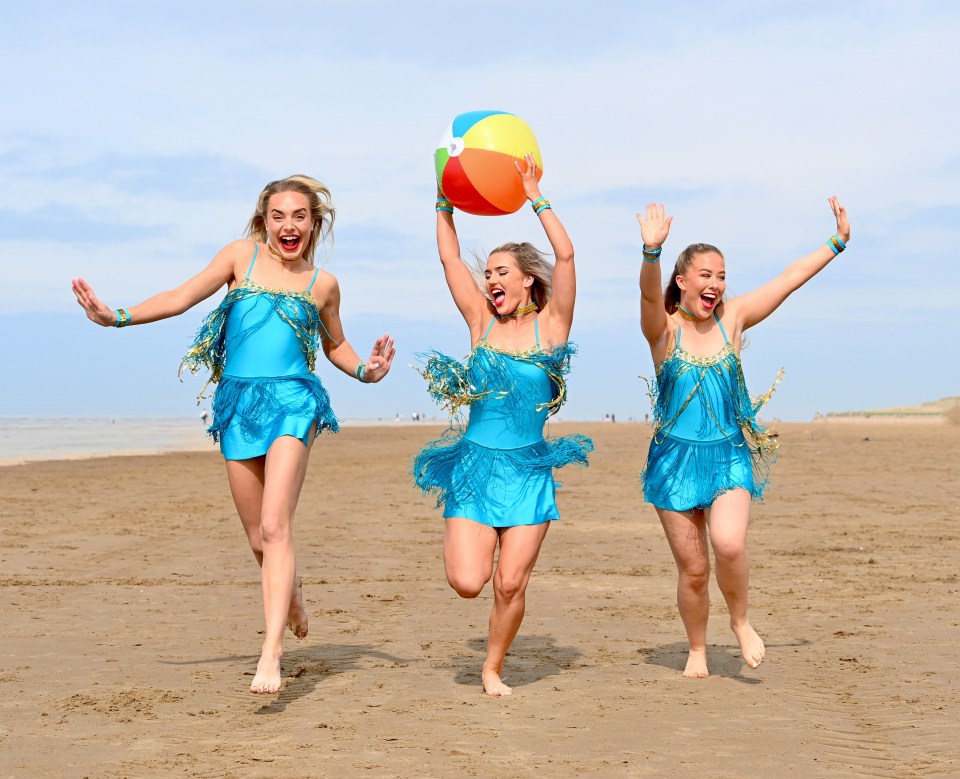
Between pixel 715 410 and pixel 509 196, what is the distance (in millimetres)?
1611

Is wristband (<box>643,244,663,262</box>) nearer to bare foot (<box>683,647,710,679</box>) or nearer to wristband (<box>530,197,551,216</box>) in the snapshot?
wristband (<box>530,197,551,216</box>)

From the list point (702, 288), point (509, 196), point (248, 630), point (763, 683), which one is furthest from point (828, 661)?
point (248, 630)

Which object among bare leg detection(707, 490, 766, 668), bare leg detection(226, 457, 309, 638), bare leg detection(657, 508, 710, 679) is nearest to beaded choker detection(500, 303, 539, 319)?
bare leg detection(657, 508, 710, 679)

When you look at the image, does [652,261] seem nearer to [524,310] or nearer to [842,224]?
[524,310]

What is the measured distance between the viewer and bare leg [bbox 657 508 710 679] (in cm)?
617

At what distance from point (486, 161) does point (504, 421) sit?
1.39m

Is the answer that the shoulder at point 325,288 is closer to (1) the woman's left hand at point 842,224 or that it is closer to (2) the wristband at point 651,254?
(2) the wristband at point 651,254

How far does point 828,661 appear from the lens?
6500 millimetres

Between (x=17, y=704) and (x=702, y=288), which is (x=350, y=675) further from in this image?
(x=702, y=288)

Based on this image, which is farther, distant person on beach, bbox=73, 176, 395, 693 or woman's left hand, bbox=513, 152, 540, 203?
woman's left hand, bbox=513, 152, 540, 203

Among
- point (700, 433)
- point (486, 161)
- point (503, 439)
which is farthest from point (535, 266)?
point (700, 433)

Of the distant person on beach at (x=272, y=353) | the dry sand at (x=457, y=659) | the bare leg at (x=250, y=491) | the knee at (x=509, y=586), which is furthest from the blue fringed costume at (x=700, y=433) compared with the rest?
the bare leg at (x=250, y=491)

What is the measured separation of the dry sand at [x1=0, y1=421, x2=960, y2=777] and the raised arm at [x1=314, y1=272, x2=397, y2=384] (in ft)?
5.35

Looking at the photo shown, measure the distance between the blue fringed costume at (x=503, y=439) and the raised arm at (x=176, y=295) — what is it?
1.25m
